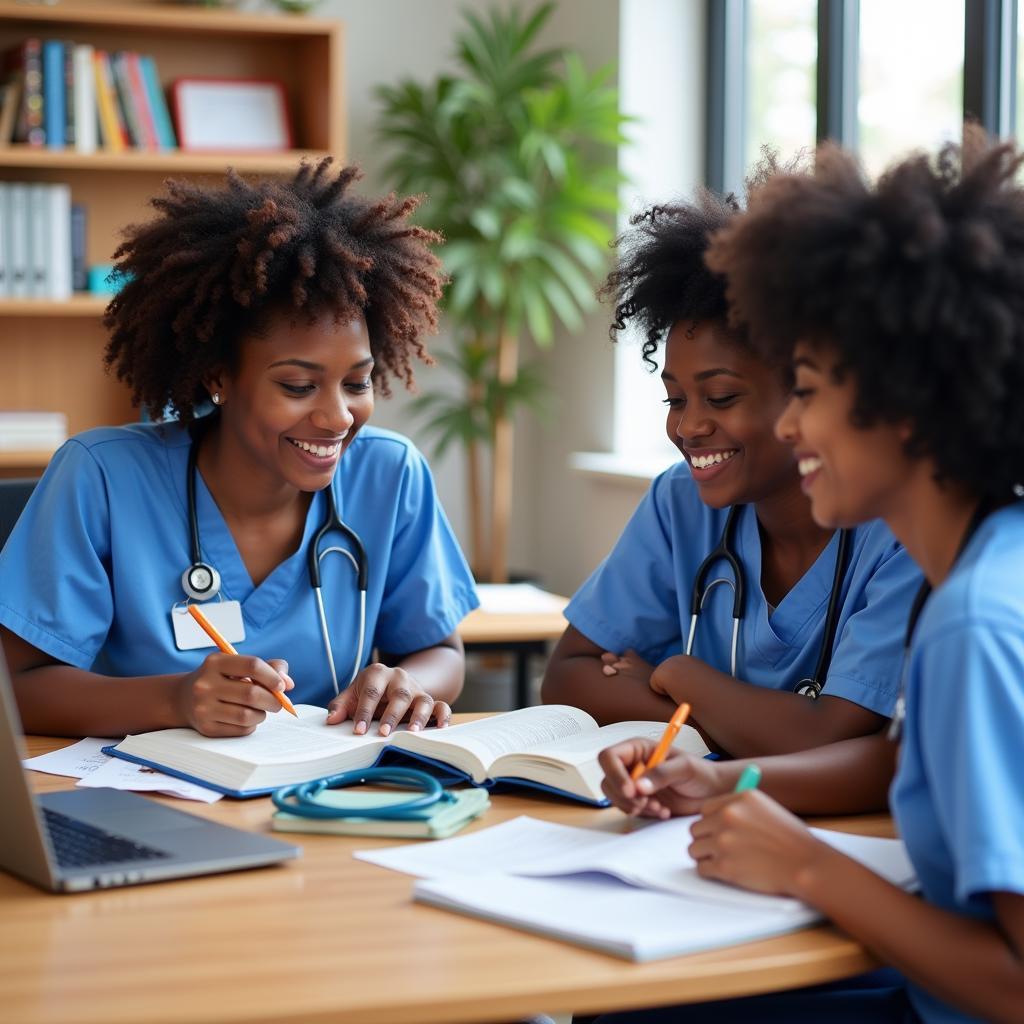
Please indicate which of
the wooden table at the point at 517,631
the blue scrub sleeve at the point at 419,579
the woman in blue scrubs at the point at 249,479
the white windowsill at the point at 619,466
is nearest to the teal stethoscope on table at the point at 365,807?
the woman in blue scrubs at the point at 249,479

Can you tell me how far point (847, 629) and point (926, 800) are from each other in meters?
0.45

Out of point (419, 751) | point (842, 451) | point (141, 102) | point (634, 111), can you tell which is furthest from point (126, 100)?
point (842, 451)

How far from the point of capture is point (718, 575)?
171 cm

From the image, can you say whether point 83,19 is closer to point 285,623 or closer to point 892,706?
point 285,623

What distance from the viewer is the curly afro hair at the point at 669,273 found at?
5.39ft

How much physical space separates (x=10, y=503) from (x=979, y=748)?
1450mm

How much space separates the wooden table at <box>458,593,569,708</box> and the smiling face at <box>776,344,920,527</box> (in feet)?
4.71

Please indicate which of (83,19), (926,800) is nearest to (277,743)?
(926,800)

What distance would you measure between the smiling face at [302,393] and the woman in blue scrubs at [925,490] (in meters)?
0.71

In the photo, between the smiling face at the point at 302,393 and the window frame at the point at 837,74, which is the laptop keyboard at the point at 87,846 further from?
the window frame at the point at 837,74

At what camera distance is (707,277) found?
1650 mm

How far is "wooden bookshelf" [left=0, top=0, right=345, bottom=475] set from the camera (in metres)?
3.76

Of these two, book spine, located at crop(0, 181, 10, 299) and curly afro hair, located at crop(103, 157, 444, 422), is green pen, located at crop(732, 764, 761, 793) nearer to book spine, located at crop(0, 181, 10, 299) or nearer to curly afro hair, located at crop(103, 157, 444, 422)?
curly afro hair, located at crop(103, 157, 444, 422)

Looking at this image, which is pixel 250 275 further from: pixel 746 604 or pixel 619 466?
pixel 619 466
